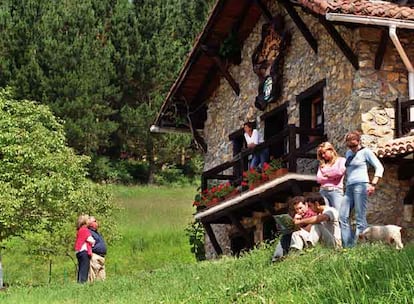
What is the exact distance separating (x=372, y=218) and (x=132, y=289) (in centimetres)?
477

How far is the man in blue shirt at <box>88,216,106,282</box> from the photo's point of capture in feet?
46.6

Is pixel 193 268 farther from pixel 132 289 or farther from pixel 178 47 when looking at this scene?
pixel 178 47

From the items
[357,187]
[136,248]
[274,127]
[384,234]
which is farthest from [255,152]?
[136,248]

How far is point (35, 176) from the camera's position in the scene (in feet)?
68.1

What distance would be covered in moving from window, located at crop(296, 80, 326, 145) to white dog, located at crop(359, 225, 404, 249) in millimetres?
5088

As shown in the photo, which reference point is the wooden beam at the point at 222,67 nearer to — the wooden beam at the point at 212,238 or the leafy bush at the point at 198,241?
the wooden beam at the point at 212,238

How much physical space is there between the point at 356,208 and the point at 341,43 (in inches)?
163

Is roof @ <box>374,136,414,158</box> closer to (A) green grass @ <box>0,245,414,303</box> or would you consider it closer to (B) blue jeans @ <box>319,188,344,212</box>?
(B) blue jeans @ <box>319,188,344,212</box>

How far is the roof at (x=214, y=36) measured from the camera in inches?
520

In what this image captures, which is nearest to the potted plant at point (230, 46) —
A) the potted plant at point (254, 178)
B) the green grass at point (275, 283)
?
the potted plant at point (254, 178)

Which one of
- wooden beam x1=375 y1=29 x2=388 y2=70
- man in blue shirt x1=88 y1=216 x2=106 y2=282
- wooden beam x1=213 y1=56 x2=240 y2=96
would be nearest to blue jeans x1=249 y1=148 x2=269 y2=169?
wooden beam x1=375 y1=29 x2=388 y2=70

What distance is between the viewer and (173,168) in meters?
44.7

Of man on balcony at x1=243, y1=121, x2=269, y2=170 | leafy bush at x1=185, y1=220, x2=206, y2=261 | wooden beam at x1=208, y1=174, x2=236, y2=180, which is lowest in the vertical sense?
leafy bush at x1=185, y1=220, x2=206, y2=261

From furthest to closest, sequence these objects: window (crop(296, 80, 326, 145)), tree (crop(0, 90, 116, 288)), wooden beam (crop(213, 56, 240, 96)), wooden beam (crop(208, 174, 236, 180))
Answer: tree (crop(0, 90, 116, 288))
wooden beam (crop(213, 56, 240, 96))
wooden beam (crop(208, 174, 236, 180))
window (crop(296, 80, 326, 145))
